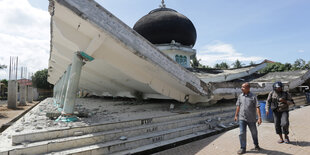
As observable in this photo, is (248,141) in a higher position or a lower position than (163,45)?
lower

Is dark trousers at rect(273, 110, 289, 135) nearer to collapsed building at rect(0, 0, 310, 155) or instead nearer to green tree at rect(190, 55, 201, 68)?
collapsed building at rect(0, 0, 310, 155)

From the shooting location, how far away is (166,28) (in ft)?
48.5

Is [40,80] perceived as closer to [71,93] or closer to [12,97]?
[12,97]

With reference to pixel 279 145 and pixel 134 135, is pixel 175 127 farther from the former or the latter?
pixel 279 145

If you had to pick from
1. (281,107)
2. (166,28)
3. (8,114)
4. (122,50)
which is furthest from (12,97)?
(281,107)

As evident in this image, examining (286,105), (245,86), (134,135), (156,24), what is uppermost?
(156,24)

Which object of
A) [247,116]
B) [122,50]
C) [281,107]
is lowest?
[247,116]

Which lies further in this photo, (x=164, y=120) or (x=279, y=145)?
(x=164, y=120)

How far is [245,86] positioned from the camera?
3.87m

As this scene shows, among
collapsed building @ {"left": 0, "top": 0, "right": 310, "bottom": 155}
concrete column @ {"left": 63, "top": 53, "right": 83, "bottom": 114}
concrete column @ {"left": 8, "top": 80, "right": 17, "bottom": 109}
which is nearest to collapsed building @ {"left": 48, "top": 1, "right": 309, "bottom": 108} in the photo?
collapsed building @ {"left": 0, "top": 0, "right": 310, "bottom": 155}

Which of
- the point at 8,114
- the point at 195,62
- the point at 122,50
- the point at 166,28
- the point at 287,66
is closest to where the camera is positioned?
the point at 122,50

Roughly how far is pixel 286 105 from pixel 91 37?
17.6 feet

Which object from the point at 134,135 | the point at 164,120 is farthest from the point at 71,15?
the point at 164,120

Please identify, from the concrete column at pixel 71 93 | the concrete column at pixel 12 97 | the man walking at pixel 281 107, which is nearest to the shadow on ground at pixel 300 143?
the man walking at pixel 281 107
